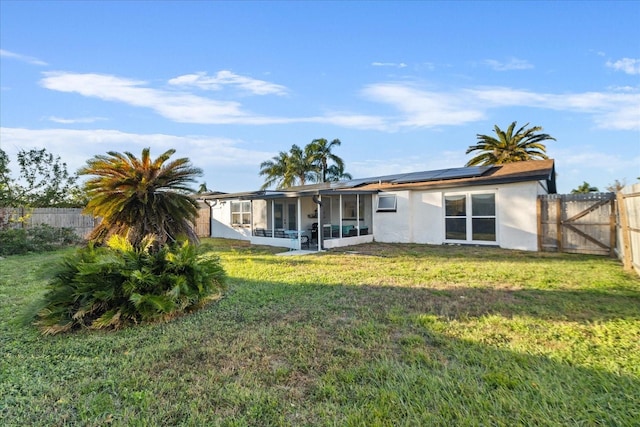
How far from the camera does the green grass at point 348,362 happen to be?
244cm

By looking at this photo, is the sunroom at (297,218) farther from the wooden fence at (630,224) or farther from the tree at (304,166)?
the tree at (304,166)

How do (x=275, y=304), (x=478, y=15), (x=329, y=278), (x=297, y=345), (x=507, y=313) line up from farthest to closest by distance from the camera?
(x=478, y=15) < (x=329, y=278) < (x=275, y=304) < (x=507, y=313) < (x=297, y=345)

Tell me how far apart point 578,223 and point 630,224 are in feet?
12.0

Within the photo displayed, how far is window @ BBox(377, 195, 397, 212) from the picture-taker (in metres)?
14.7

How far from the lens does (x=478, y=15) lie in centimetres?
1060

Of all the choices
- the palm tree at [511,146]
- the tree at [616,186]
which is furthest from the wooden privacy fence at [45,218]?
the palm tree at [511,146]

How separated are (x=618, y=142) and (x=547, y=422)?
55.5 ft

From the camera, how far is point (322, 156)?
30578 millimetres

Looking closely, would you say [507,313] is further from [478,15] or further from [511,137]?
[511,137]

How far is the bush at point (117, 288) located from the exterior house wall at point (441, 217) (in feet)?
36.6

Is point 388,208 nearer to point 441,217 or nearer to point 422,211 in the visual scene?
point 422,211

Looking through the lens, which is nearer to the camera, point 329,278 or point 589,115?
point 329,278

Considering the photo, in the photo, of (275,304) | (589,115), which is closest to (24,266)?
(275,304)

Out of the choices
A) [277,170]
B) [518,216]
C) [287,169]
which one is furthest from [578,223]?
[277,170]
